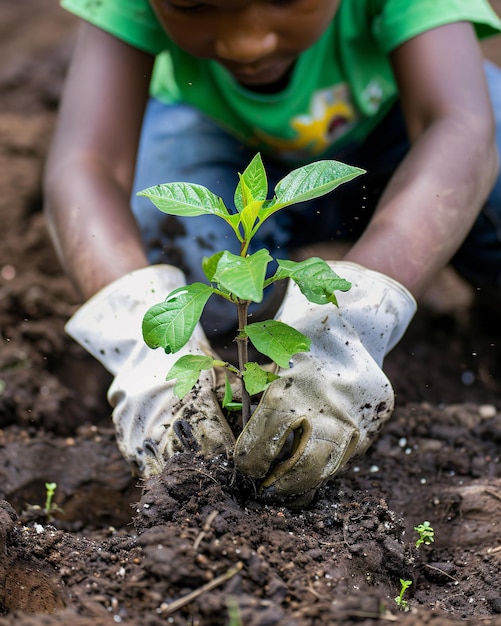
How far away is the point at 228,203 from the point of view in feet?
7.78

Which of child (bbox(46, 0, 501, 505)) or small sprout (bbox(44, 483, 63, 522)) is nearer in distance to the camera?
child (bbox(46, 0, 501, 505))

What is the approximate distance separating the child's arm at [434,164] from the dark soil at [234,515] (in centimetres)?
44

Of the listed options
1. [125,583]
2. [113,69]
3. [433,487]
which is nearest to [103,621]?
[125,583]

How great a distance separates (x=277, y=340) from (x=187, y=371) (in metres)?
0.15

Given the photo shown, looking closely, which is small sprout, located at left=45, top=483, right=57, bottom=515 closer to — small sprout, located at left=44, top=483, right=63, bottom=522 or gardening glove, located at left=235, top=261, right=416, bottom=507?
small sprout, located at left=44, top=483, right=63, bottom=522

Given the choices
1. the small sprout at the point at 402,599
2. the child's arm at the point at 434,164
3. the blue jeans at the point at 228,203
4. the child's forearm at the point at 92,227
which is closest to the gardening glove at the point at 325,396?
the child's arm at the point at 434,164

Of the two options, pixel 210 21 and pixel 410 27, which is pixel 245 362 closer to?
pixel 210 21

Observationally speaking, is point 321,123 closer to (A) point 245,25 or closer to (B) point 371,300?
(A) point 245,25

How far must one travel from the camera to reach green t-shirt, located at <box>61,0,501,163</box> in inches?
78.0

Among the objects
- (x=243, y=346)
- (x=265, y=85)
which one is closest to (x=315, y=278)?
(x=243, y=346)

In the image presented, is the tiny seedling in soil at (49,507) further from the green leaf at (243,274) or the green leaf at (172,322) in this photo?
the green leaf at (243,274)

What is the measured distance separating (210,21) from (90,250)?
567 mm

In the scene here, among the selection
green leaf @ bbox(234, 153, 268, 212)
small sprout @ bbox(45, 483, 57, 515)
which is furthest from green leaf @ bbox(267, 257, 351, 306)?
small sprout @ bbox(45, 483, 57, 515)

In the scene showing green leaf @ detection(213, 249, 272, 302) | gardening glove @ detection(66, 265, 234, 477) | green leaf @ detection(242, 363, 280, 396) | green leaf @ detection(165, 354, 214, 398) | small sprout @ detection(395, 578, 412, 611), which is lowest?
small sprout @ detection(395, 578, 412, 611)
